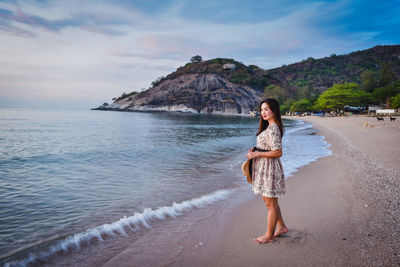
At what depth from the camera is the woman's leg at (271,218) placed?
349 centimetres

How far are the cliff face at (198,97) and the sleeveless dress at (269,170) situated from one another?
141043 millimetres

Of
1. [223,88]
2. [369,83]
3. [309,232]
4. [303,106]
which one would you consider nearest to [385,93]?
[369,83]

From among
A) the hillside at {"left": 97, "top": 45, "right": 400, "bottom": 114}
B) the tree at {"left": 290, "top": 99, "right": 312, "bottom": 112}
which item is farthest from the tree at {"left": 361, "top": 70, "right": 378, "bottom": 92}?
the hillside at {"left": 97, "top": 45, "right": 400, "bottom": 114}

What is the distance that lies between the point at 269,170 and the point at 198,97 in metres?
149

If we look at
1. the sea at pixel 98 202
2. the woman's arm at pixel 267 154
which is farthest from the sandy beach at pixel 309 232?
the woman's arm at pixel 267 154

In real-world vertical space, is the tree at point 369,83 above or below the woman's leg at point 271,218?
above

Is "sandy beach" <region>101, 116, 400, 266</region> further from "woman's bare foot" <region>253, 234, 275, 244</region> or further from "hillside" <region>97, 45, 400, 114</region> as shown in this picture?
"hillside" <region>97, 45, 400, 114</region>

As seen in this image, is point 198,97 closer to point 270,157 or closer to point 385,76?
point 385,76

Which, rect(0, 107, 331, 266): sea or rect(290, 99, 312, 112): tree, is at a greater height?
rect(290, 99, 312, 112): tree

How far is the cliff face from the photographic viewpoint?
146000 millimetres

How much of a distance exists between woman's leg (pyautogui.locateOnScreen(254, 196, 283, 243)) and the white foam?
2.14m

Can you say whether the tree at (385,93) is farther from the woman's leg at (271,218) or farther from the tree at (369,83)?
the woman's leg at (271,218)

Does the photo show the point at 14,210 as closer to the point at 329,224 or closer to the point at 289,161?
the point at 329,224

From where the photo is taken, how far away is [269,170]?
11.0ft
